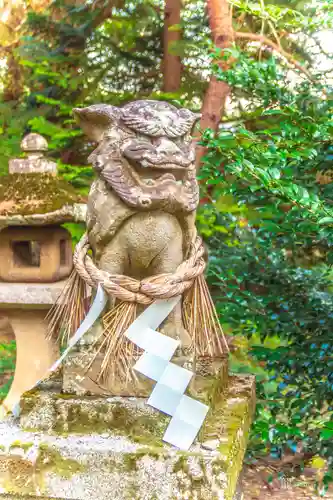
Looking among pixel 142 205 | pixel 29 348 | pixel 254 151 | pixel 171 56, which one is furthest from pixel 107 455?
pixel 171 56

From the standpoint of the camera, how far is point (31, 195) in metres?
3.50

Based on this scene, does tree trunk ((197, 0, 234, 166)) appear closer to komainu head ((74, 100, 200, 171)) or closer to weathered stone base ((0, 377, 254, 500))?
komainu head ((74, 100, 200, 171))

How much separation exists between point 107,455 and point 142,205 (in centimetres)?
75

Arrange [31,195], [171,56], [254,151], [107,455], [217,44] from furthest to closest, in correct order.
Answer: [171,56], [217,44], [31,195], [254,151], [107,455]

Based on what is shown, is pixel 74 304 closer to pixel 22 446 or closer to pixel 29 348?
pixel 22 446

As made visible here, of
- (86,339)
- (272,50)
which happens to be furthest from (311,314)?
(272,50)

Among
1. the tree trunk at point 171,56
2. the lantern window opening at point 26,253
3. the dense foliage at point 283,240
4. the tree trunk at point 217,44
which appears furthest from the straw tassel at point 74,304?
the tree trunk at point 171,56

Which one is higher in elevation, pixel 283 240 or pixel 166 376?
pixel 283 240

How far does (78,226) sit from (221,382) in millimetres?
2100

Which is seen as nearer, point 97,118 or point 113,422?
point 113,422

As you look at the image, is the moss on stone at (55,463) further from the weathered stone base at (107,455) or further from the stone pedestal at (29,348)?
the stone pedestal at (29,348)

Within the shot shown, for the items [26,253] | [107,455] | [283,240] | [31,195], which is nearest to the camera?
[107,455]

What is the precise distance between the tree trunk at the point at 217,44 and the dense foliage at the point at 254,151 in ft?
0.46

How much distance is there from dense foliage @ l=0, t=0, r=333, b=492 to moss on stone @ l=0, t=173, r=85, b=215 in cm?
48
